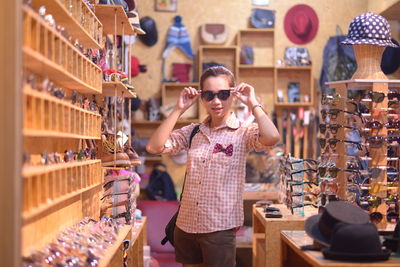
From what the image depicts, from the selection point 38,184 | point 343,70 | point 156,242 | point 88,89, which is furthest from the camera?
point 343,70

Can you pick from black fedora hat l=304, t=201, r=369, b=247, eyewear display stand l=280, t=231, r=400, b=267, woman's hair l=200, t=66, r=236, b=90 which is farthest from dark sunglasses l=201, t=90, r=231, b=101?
black fedora hat l=304, t=201, r=369, b=247

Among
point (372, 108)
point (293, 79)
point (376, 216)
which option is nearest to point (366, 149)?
point (372, 108)

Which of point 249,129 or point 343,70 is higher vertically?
point 343,70

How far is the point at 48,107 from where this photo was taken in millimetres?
2303

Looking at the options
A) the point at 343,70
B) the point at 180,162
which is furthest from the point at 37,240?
the point at 343,70

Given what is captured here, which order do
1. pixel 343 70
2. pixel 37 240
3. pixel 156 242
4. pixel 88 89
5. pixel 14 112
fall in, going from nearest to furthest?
pixel 14 112
pixel 37 240
pixel 88 89
pixel 156 242
pixel 343 70

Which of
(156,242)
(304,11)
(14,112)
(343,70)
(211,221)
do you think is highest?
(304,11)

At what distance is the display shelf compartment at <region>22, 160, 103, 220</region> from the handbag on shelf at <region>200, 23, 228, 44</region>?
4808 mm

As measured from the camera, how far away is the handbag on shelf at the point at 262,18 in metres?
7.72

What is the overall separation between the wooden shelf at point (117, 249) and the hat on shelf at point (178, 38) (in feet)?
13.8

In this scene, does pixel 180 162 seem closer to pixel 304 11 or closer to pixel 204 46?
pixel 204 46

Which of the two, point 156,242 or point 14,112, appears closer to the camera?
point 14,112

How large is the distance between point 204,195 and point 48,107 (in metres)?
1.41

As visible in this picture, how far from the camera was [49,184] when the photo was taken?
2.33m
